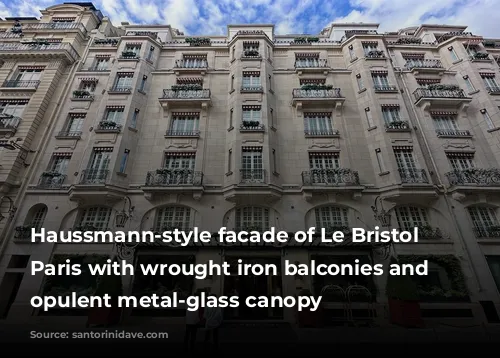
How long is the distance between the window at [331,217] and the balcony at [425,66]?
14838 millimetres

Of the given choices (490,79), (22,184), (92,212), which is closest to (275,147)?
(92,212)

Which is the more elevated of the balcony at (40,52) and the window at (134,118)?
the balcony at (40,52)

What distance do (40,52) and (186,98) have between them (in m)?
14.2

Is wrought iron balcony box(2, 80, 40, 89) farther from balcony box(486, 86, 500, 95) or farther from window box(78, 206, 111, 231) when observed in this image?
balcony box(486, 86, 500, 95)

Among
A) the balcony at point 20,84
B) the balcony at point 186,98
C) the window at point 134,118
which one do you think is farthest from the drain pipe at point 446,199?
the balcony at point 20,84

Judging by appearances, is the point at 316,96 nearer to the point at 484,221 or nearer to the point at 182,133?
the point at 182,133

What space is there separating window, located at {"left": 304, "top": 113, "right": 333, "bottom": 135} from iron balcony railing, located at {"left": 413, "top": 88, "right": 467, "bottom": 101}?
7.28 m

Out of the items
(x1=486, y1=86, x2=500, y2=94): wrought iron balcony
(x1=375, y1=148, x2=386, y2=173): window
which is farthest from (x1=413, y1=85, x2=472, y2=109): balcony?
(x1=375, y1=148, x2=386, y2=173): window

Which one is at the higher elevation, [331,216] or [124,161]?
[124,161]

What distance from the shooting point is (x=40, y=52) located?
21.1 m

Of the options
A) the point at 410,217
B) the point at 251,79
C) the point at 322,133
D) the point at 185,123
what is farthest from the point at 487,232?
the point at 185,123

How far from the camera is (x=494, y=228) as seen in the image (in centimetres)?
1461

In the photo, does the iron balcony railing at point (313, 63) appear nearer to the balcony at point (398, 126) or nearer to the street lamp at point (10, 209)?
the balcony at point (398, 126)

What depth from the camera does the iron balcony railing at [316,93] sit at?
19186mm
